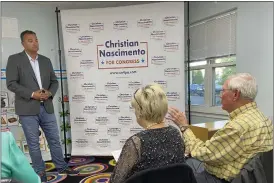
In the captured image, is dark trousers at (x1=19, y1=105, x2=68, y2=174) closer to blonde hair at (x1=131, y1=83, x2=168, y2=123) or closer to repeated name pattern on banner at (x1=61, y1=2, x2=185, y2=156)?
repeated name pattern on banner at (x1=61, y1=2, x2=185, y2=156)

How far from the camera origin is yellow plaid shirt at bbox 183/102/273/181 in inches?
52.2

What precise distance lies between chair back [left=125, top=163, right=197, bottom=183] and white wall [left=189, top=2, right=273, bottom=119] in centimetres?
197

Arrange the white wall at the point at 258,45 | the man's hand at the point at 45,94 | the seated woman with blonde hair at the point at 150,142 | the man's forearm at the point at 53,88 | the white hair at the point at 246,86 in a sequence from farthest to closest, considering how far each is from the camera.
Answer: the man's forearm at the point at 53,88
the man's hand at the point at 45,94
the white wall at the point at 258,45
the white hair at the point at 246,86
the seated woman with blonde hair at the point at 150,142

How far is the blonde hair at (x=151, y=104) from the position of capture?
124 centimetres

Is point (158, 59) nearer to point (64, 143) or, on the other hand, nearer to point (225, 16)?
point (225, 16)

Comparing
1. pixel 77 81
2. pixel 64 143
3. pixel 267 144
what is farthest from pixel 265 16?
pixel 64 143

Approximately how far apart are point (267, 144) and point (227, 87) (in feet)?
1.23

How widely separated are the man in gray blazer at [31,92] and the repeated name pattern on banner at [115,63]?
0.63 m

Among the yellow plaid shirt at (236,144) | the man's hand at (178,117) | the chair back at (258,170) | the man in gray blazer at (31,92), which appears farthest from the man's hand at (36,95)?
the chair back at (258,170)

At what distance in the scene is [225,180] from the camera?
4.61ft

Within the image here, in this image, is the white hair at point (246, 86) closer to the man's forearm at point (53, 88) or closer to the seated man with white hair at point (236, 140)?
the seated man with white hair at point (236, 140)

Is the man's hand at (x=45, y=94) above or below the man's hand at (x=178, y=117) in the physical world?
above

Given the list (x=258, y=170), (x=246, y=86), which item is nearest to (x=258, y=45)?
(x=246, y=86)

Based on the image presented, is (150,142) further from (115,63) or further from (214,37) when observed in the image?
(214,37)
